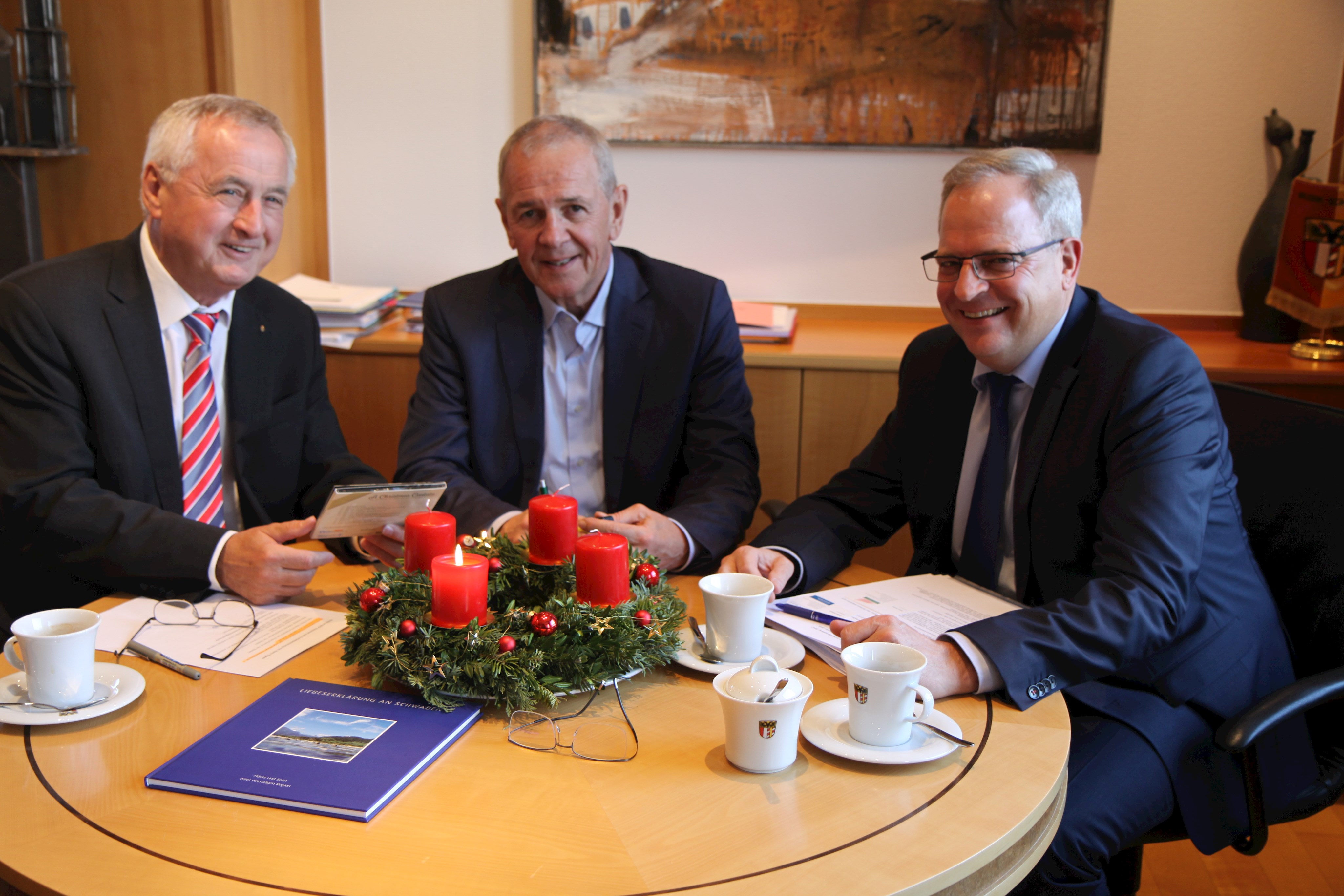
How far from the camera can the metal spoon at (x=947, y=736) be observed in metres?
1.20

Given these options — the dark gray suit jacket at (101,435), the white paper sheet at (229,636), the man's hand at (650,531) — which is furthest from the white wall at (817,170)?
the white paper sheet at (229,636)

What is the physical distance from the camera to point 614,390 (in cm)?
239

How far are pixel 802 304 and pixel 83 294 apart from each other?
6.88ft

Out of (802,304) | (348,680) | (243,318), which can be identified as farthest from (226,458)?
(802,304)

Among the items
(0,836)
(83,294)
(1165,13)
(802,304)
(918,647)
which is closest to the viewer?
(0,836)

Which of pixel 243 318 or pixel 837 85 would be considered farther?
pixel 837 85

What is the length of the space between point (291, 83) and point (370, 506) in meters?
2.18

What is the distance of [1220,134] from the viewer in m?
3.16

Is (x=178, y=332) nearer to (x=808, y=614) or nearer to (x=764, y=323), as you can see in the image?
(x=808, y=614)

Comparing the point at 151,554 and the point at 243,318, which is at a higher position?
the point at 243,318

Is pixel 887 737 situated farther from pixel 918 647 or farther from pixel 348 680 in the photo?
pixel 348 680

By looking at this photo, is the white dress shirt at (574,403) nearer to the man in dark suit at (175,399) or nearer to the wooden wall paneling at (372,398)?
the man in dark suit at (175,399)

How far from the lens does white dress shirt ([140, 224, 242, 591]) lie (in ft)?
6.81

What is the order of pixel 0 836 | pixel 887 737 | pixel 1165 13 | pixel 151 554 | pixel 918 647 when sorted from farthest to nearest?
pixel 1165 13, pixel 151 554, pixel 918 647, pixel 887 737, pixel 0 836
